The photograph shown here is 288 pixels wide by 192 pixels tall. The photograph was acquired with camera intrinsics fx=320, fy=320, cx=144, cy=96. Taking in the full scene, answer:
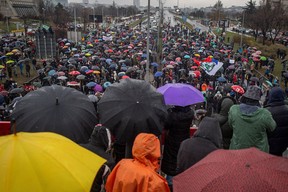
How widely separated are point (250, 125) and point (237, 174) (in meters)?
1.92

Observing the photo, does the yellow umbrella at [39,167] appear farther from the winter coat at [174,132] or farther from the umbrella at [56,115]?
the winter coat at [174,132]

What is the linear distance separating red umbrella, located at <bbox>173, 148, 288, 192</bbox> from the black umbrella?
1.60 m

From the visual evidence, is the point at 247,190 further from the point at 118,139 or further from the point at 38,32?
the point at 38,32

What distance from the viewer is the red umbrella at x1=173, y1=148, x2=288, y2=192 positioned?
92.5 inches

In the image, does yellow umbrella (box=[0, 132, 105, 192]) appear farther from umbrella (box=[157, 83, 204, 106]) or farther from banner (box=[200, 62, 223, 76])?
banner (box=[200, 62, 223, 76])

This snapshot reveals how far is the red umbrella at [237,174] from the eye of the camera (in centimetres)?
235

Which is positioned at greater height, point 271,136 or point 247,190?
point 247,190

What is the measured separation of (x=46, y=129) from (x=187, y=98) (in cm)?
277

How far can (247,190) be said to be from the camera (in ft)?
7.58

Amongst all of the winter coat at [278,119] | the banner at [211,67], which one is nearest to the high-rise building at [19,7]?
the banner at [211,67]

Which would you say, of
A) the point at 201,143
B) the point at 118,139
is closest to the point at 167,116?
the point at 118,139

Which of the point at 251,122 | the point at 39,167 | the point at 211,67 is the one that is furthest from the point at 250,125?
the point at 211,67

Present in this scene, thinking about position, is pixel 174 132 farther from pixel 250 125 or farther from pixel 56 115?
pixel 56 115

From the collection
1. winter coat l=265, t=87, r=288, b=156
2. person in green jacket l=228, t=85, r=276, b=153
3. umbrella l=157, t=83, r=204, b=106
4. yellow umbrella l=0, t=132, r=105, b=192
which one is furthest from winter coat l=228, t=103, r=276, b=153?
yellow umbrella l=0, t=132, r=105, b=192
